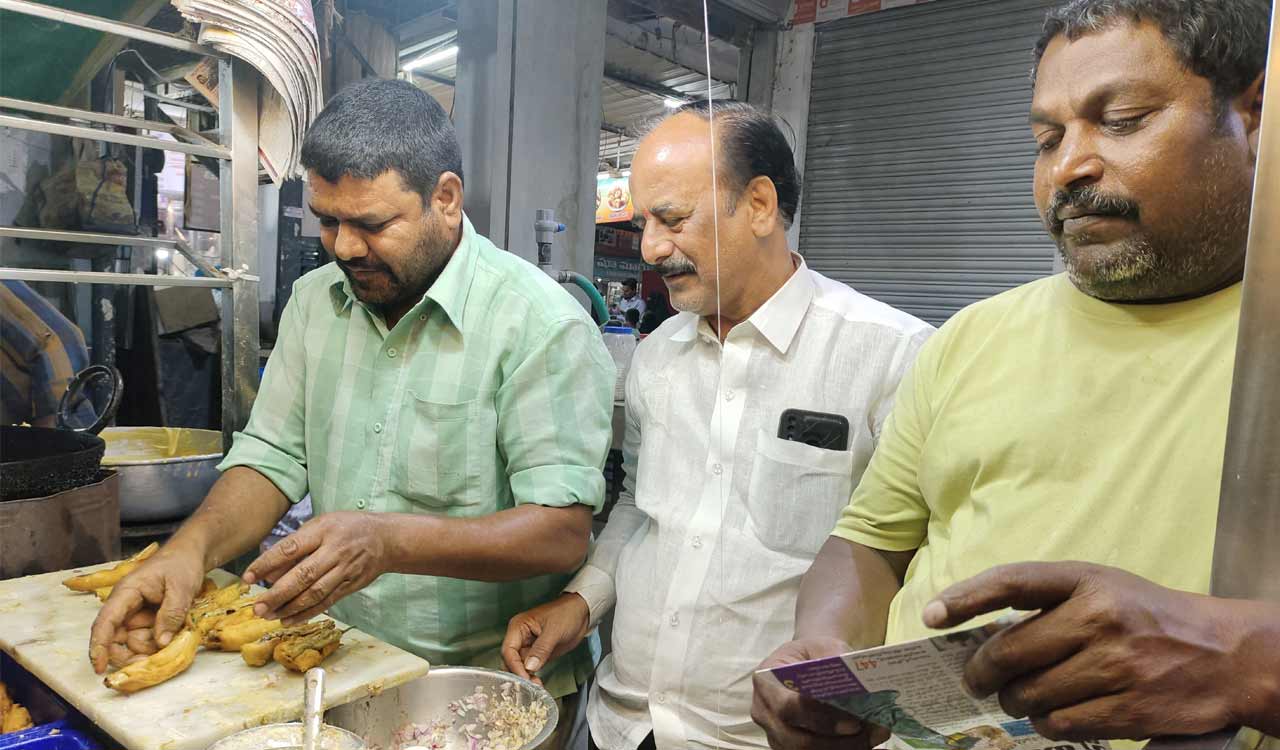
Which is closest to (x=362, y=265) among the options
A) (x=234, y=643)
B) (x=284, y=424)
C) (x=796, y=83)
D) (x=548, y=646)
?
(x=284, y=424)

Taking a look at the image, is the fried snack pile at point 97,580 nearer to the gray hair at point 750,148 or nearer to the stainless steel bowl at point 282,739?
the stainless steel bowl at point 282,739

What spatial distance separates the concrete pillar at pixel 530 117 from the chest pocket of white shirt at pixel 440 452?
96 cm

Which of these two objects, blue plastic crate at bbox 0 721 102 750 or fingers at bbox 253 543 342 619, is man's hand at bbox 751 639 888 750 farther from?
blue plastic crate at bbox 0 721 102 750

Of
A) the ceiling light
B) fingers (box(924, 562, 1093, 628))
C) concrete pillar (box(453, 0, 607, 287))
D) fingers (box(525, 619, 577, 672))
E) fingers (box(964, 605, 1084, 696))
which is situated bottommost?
fingers (box(525, 619, 577, 672))

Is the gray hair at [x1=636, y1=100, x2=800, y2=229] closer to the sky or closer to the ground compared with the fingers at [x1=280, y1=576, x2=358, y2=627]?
closer to the sky

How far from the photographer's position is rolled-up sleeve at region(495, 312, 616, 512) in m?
1.60

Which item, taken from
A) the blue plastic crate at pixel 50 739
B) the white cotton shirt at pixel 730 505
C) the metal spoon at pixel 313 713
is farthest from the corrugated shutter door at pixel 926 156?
the blue plastic crate at pixel 50 739

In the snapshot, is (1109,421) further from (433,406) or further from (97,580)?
(97,580)

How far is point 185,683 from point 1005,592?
1212 mm

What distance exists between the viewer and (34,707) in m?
1.36

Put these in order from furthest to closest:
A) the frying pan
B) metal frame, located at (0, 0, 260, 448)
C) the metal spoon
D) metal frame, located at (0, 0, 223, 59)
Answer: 1. metal frame, located at (0, 0, 260, 448)
2. metal frame, located at (0, 0, 223, 59)
3. the frying pan
4. the metal spoon

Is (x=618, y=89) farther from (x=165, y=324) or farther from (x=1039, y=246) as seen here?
(x=165, y=324)

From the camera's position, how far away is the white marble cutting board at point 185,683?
1129 mm

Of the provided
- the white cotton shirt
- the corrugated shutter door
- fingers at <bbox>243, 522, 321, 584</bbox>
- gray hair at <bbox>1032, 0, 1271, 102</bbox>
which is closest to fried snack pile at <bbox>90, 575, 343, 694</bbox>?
fingers at <bbox>243, 522, 321, 584</bbox>
